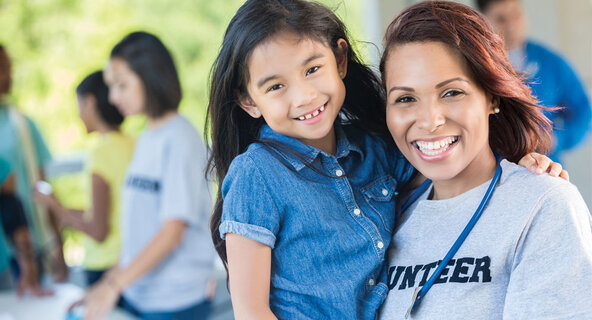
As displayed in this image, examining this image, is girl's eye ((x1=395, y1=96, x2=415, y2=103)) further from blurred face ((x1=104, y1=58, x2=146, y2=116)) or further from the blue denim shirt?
blurred face ((x1=104, y1=58, x2=146, y2=116))

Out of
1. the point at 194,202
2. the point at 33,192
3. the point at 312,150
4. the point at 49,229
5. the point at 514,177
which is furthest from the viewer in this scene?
the point at 49,229

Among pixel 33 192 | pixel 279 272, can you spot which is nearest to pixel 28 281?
pixel 33 192

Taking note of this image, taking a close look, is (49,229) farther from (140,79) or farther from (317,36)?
(317,36)

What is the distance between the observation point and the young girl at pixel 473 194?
3.50ft

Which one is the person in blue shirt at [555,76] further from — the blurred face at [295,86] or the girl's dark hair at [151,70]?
the blurred face at [295,86]

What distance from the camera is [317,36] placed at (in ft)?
4.45

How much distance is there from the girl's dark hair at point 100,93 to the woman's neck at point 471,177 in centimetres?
189

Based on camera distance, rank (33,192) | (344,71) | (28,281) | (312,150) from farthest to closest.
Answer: (33,192) < (28,281) < (344,71) < (312,150)

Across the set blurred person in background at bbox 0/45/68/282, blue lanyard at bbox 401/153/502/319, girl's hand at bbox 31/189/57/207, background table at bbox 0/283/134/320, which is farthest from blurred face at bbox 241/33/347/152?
blurred person in background at bbox 0/45/68/282

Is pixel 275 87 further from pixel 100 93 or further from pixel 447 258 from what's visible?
pixel 100 93

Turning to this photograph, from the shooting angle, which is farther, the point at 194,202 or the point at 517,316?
the point at 194,202

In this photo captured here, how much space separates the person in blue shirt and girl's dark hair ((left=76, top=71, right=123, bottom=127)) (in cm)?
177

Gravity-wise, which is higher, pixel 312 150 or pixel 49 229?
pixel 312 150

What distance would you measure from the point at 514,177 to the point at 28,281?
245cm
